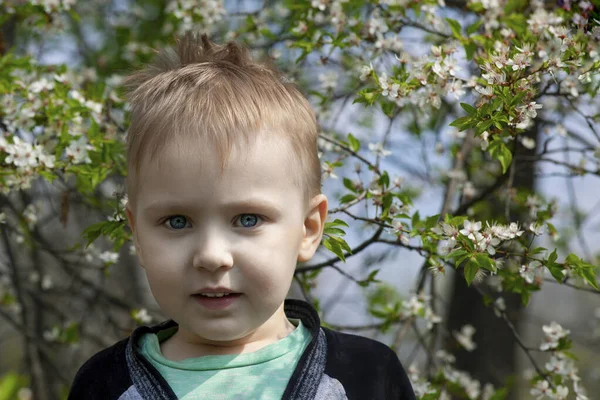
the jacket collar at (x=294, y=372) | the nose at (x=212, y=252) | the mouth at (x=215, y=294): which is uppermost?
the nose at (x=212, y=252)

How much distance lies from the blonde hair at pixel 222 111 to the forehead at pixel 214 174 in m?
0.02

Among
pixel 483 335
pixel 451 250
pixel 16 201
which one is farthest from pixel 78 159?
pixel 483 335

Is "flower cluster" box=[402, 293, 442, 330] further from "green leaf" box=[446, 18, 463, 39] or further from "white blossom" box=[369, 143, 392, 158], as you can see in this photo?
"green leaf" box=[446, 18, 463, 39]

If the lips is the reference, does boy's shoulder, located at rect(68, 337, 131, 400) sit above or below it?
below

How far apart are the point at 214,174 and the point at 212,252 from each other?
174 mm

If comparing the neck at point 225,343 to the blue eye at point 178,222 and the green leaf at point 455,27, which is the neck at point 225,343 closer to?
the blue eye at point 178,222

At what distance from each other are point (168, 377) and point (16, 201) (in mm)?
3278

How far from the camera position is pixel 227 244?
1.63 metres

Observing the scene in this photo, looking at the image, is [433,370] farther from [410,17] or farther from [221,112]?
[221,112]

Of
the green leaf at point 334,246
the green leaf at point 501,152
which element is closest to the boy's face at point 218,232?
the green leaf at point 334,246

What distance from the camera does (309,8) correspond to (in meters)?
2.83

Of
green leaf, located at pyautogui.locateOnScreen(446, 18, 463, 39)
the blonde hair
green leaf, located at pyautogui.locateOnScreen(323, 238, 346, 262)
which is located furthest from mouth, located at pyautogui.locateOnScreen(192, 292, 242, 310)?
green leaf, located at pyautogui.locateOnScreen(446, 18, 463, 39)

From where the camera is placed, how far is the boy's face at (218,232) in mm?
1632

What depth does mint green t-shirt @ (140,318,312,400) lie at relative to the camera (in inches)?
67.5
